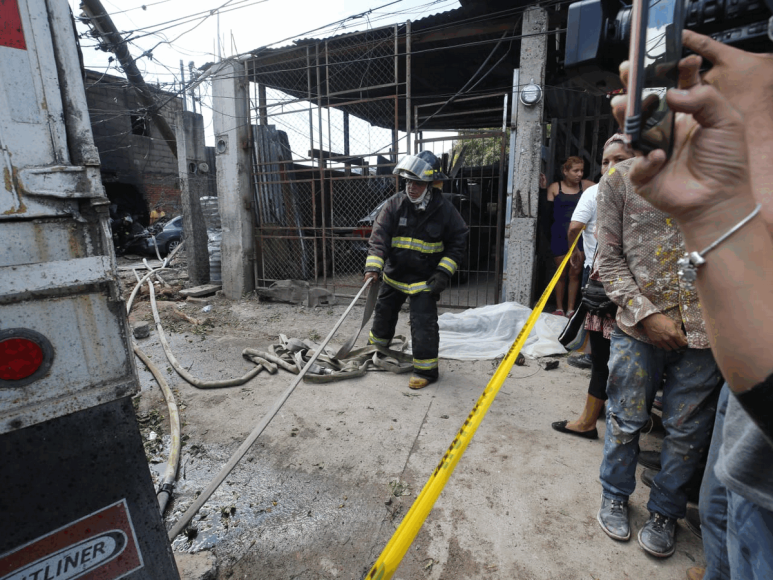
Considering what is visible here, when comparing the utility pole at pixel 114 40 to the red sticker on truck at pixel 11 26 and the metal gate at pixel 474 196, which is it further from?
the red sticker on truck at pixel 11 26

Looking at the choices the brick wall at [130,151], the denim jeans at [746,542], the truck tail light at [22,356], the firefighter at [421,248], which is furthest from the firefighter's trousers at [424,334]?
the brick wall at [130,151]

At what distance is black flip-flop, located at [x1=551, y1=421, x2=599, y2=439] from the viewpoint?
2.67 metres

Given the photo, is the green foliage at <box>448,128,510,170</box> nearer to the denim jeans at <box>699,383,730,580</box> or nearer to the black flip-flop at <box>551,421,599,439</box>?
the black flip-flop at <box>551,421,599,439</box>

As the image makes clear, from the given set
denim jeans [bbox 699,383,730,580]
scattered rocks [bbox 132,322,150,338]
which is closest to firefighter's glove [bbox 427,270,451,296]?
denim jeans [bbox 699,383,730,580]

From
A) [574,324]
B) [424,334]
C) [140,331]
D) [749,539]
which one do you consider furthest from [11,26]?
[140,331]

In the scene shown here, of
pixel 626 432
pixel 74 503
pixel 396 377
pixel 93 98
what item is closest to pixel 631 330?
pixel 626 432

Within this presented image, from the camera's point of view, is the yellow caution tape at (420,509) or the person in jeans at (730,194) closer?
the person in jeans at (730,194)

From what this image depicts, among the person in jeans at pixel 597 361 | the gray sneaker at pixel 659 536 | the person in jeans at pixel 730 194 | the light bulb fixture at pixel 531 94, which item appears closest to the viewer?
the person in jeans at pixel 730 194

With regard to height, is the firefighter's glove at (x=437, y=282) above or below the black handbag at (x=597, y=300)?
below

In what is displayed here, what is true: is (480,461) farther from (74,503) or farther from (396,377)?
(74,503)

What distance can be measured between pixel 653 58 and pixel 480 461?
7.71 ft

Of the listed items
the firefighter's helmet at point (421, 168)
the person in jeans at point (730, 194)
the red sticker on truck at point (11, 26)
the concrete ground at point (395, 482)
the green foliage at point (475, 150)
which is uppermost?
the green foliage at point (475, 150)

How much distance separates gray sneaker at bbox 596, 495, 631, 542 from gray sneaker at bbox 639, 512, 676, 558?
66 mm

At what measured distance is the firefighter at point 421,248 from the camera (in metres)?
3.55
